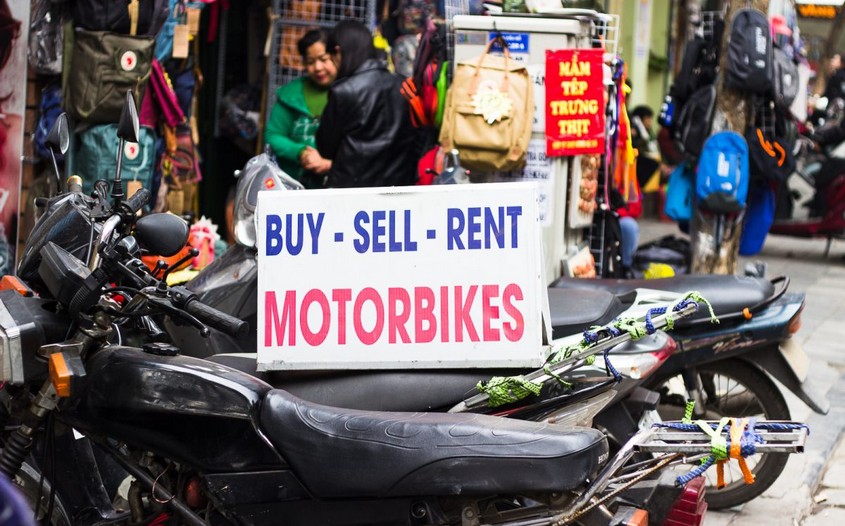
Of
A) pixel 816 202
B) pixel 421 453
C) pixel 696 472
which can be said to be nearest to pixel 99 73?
pixel 421 453

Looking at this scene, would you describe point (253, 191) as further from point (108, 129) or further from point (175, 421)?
point (108, 129)

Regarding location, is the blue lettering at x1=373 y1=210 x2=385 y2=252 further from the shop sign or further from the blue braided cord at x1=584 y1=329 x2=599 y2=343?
the shop sign

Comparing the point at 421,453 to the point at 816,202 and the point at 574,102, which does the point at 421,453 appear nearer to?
the point at 574,102

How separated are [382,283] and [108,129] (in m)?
3.39

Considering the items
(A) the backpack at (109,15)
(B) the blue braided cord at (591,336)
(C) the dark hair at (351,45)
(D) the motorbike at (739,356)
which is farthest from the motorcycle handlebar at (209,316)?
(C) the dark hair at (351,45)

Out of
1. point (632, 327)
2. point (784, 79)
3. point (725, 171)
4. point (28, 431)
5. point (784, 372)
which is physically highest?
point (784, 79)

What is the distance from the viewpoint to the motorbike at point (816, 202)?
12.8 m

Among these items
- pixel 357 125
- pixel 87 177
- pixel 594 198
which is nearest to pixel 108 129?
pixel 87 177

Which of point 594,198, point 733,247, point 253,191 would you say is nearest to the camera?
point 253,191

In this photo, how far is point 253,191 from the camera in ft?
15.4

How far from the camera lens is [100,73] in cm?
639

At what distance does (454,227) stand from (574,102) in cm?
309

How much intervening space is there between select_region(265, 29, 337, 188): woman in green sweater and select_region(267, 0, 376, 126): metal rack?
495 mm

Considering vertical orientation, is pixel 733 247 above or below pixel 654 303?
below
